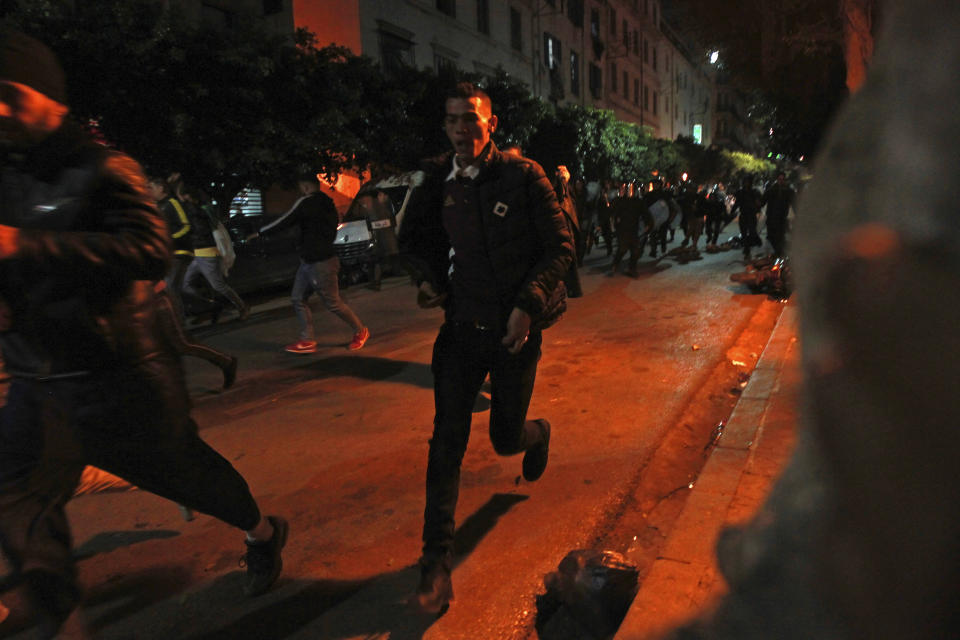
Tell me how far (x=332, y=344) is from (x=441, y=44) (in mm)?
18892

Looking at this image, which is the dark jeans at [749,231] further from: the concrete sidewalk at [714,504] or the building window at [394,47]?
the building window at [394,47]

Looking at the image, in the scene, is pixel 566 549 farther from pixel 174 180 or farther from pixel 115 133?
pixel 115 133

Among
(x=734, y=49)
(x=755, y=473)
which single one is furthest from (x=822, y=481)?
(x=734, y=49)

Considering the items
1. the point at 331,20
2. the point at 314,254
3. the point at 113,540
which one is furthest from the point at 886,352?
the point at 331,20

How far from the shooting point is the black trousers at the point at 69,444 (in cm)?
200

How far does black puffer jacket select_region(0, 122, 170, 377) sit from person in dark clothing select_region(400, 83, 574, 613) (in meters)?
1.06

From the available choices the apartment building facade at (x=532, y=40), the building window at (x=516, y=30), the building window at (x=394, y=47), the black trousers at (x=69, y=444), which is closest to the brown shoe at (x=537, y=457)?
the black trousers at (x=69, y=444)

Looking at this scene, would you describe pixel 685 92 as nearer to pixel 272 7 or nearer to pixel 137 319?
pixel 272 7

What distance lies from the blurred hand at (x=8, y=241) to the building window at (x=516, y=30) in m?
29.0

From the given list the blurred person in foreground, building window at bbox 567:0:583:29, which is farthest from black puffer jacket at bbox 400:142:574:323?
building window at bbox 567:0:583:29

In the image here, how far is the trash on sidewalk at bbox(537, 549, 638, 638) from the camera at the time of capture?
2316mm

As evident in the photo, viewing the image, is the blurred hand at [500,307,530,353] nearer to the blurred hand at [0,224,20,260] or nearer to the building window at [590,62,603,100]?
→ the blurred hand at [0,224,20,260]

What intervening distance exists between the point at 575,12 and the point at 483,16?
31.2ft

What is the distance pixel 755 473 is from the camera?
3305 mm
